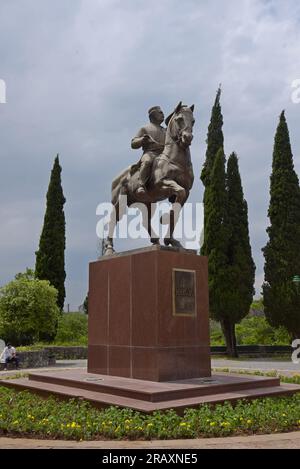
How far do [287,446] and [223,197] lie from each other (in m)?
23.1

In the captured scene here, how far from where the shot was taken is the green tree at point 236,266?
26141 mm

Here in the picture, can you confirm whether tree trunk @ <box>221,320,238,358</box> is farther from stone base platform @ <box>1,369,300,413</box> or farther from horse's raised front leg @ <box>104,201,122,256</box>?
stone base platform @ <box>1,369,300,413</box>

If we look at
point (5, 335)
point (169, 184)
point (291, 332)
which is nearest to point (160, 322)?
point (169, 184)

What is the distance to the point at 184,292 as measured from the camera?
912cm

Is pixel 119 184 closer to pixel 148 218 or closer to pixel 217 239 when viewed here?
pixel 148 218

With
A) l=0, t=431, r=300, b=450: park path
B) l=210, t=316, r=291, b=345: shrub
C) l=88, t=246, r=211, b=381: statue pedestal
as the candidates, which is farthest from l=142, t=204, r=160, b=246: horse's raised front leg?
l=210, t=316, r=291, b=345: shrub

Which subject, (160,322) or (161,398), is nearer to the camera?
(161,398)

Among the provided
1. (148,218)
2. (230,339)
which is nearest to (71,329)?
(230,339)

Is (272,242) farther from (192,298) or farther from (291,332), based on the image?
(192,298)

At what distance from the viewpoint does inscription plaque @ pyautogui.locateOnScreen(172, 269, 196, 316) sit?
895 centimetres

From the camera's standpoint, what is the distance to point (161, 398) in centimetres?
714

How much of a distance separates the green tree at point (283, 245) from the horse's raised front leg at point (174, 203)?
17659 millimetres

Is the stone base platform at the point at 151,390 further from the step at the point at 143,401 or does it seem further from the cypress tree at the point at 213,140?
the cypress tree at the point at 213,140
